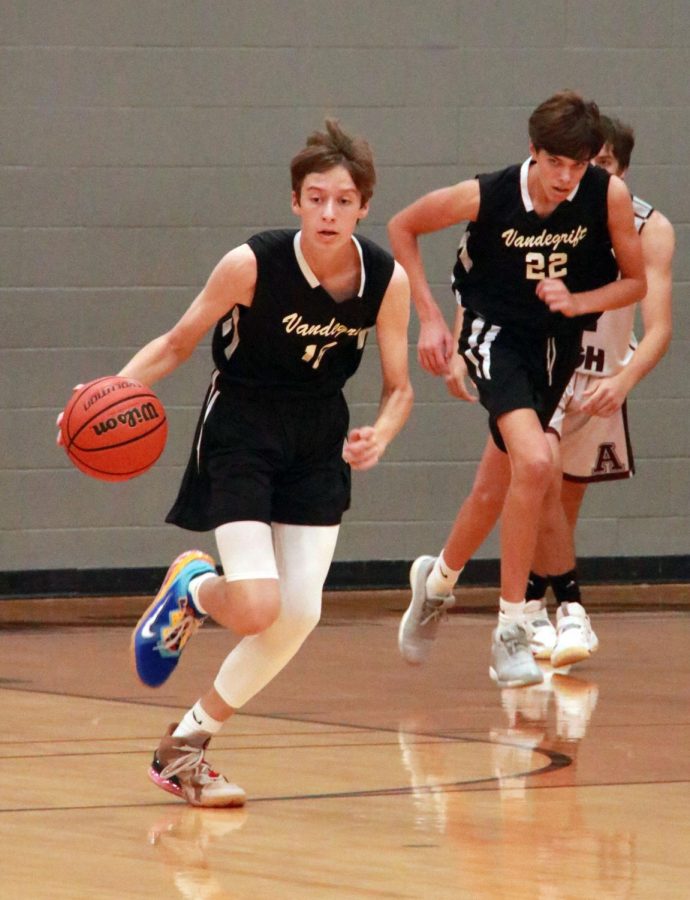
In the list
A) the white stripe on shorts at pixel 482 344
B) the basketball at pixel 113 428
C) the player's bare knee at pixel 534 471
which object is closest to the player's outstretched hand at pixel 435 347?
the white stripe on shorts at pixel 482 344

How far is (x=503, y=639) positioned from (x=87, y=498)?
305 cm

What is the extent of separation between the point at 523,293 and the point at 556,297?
0.31m

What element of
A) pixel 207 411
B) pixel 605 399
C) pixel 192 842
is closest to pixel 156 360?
pixel 207 411

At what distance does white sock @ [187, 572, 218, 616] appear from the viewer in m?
4.36

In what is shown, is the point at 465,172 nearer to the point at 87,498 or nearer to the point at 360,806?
the point at 87,498

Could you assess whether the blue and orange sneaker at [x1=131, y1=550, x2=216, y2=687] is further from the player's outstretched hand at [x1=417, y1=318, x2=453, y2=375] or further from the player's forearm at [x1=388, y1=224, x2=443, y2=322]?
the player's forearm at [x1=388, y1=224, x2=443, y2=322]

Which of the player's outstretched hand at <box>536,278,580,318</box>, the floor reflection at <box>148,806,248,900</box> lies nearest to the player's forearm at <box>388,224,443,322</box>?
the player's outstretched hand at <box>536,278,580,318</box>

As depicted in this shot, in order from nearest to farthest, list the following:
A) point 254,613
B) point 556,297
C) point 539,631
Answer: point 254,613
point 556,297
point 539,631

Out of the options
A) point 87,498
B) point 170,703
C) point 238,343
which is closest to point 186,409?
point 87,498

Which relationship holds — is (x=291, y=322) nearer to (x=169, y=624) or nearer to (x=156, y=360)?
(x=156, y=360)

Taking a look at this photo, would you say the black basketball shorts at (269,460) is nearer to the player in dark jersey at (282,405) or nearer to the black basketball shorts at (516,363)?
the player in dark jersey at (282,405)

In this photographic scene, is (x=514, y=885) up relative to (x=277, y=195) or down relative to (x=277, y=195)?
down

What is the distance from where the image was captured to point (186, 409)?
8484mm

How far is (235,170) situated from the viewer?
27.9ft
